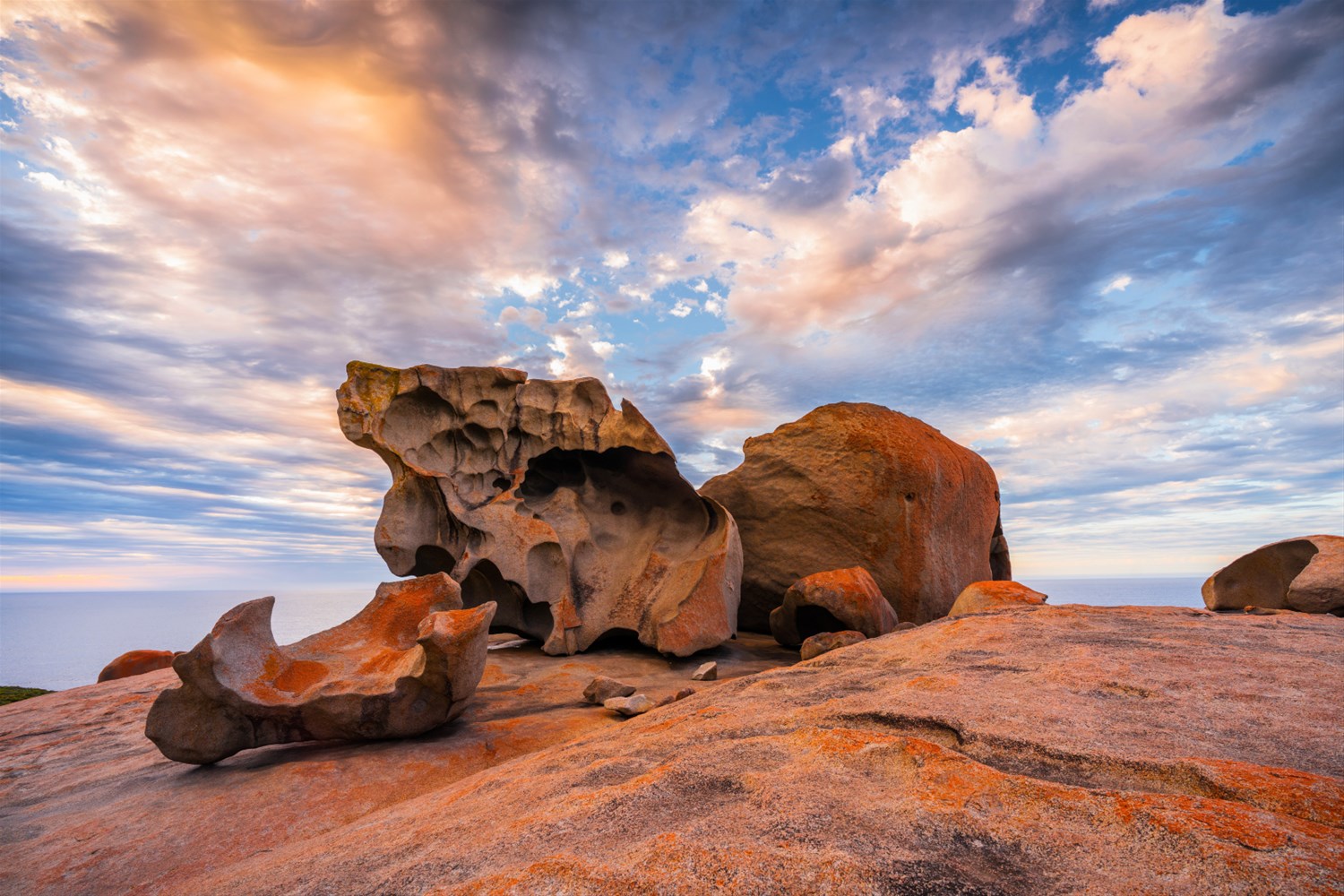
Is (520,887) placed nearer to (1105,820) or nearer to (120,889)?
(1105,820)

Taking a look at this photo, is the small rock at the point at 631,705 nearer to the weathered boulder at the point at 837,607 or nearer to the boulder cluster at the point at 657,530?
the boulder cluster at the point at 657,530

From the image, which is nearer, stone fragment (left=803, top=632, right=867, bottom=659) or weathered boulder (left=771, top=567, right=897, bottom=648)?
stone fragment (left=803, top=632, right=867, bottom=659)

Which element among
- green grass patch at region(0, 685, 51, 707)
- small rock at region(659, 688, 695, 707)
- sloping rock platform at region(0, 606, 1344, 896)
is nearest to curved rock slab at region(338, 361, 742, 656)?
small rock at region(659, 688, 695, 707)

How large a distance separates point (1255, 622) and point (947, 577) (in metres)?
4.97

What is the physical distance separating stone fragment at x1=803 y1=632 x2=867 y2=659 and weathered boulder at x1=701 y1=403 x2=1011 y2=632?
2.72 m

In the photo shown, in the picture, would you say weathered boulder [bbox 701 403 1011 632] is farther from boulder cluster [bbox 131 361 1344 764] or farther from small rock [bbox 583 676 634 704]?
small rock [bbox 583 676 634 704]

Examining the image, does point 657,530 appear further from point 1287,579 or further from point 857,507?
point 1287,579

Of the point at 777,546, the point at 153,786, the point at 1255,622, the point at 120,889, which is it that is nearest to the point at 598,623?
the point at 777,546

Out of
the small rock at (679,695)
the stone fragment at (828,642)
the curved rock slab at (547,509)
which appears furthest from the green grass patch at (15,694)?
the stone fragment at (828,642)

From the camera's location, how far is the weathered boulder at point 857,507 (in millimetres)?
9336

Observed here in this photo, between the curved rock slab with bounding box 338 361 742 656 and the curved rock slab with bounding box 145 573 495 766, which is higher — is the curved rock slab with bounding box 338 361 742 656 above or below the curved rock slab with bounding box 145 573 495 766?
above

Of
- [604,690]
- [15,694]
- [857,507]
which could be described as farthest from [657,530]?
[15,694]

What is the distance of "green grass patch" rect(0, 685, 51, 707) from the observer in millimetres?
10008

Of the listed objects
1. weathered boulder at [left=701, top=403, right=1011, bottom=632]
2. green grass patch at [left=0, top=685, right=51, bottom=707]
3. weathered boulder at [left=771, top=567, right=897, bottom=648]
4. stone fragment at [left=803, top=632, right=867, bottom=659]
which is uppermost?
weathered boulder at [left=701, top=403, right=1011, bottom=632]
